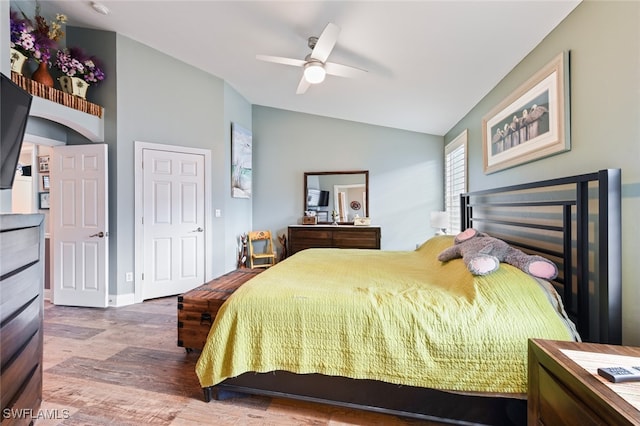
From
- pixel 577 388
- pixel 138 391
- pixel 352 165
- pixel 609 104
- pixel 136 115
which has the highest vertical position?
pixel 136 115

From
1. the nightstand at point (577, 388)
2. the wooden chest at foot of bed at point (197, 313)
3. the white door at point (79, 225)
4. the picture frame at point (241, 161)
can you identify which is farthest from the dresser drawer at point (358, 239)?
the nightstand at point (577, 388)

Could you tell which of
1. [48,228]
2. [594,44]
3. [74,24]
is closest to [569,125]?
[594,44]

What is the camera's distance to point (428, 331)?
134 cm

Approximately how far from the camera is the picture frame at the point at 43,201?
364 centimetres

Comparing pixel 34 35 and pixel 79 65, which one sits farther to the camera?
pixel 79 65

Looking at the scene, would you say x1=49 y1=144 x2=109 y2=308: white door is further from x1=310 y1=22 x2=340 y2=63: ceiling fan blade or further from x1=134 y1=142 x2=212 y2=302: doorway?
x1=310 y1=22 x2=340 y2=63: ceiling fan blade

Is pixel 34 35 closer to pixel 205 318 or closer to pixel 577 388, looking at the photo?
pixel 205 318

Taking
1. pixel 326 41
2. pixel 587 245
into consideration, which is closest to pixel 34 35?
pixel 326 41

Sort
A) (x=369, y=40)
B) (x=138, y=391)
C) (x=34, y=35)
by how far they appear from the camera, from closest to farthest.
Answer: (x=138, y=391), (x=369, y=40), (x=34, y=35)

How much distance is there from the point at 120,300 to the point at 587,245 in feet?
14.3

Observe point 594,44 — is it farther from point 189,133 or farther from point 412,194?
point 189,133

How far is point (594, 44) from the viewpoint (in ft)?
4.91

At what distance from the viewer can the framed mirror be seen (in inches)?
190

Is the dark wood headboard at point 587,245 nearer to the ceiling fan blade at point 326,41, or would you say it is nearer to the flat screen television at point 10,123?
the ceiling fan blade at point 326,41
